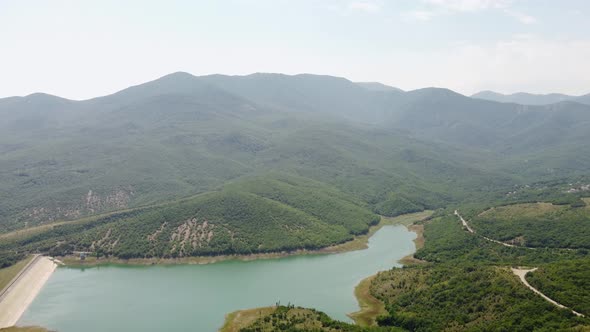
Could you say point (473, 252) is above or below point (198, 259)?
above

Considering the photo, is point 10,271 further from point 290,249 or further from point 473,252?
point 473,252

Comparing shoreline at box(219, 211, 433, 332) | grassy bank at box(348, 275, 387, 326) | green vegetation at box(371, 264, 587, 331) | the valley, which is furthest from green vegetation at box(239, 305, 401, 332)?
green vegetation at box(371, 264, 587, 331)

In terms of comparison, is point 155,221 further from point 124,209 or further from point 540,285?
point 540,285

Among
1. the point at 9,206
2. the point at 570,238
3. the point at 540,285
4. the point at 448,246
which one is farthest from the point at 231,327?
the point at 9,206

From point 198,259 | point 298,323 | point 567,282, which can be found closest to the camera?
point 567,282

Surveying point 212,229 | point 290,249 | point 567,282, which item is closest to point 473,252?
point 567,282

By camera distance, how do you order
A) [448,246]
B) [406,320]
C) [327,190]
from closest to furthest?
1. [406,320]
2. [448,246]
3. [327,190]
